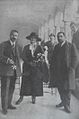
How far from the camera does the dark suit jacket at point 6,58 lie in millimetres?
3756

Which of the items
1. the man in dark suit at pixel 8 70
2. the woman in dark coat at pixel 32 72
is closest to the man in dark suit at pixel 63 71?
the woman in dark coat at pixel 32 72

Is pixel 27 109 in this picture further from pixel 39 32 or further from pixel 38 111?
pixel 39 32

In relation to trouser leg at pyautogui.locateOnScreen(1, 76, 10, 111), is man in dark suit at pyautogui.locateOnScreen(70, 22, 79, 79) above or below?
above

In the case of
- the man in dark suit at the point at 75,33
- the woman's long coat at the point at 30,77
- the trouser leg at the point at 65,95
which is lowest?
the trouser leg at the point at 65,95

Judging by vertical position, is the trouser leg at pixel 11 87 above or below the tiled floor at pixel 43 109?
above

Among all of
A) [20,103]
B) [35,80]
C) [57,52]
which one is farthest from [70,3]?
[20,103]

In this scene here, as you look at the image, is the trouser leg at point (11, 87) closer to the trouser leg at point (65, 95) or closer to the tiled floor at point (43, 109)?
the tiled floor at point (43, 109)

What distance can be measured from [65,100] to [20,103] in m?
0.66

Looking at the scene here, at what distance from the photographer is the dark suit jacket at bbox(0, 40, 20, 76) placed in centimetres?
376

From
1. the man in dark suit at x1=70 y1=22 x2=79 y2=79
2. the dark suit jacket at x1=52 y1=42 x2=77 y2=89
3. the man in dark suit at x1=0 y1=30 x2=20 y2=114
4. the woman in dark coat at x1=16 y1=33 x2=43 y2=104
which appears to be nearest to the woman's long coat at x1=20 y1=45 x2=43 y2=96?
the woman in dark coat at x1=16 y1=33 x2=43 y2=104

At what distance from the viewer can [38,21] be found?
3850 mm

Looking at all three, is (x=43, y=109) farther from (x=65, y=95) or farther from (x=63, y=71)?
(x=63, y=71)

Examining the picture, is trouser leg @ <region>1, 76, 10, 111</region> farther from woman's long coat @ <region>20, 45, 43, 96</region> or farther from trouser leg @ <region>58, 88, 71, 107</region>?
trouser leg @ <region>58, 88, 71, 107</region>

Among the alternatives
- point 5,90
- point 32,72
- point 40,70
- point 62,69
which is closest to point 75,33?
point 62,69
